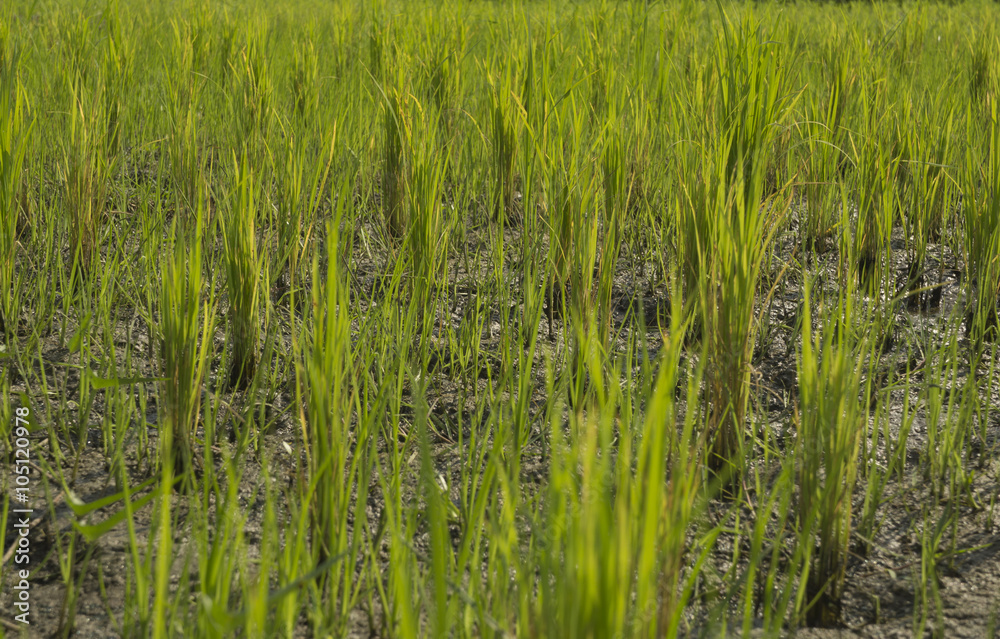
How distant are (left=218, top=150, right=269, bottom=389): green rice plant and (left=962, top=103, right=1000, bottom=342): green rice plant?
4.17 feet

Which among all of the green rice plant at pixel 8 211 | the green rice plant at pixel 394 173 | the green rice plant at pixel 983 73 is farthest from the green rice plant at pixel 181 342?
the green rice plant at pixel 983 73

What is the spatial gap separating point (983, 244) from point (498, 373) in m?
0.97

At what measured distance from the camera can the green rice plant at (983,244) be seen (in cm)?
151

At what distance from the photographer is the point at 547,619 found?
62cm

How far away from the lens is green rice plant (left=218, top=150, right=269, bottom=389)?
1.31 metres

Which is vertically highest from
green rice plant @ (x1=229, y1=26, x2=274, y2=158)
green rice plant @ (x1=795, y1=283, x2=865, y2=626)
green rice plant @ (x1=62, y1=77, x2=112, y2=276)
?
green rice plant @ (x1=229, y1=26, x2=274, y2=158)

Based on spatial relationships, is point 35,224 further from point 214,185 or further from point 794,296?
point 794,296

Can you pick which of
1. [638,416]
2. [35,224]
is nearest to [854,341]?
[638,416]

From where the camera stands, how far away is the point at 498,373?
4.82 ft

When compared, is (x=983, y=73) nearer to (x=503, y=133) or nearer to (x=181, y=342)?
(x=503, y=133)

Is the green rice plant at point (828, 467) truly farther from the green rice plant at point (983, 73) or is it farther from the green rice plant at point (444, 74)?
the green rice plant at point (983, 73)

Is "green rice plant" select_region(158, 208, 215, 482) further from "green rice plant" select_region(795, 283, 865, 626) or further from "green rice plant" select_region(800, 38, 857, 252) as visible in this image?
"green rice plant" select_region(800, 38, 857, 252)

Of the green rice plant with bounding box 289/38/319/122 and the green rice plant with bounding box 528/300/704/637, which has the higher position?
the green rice plant with bounding box 289/38/319/122

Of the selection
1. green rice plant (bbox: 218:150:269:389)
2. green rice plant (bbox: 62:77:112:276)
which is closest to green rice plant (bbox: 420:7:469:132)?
green rice plant (bbox: 62:77:112:276)
